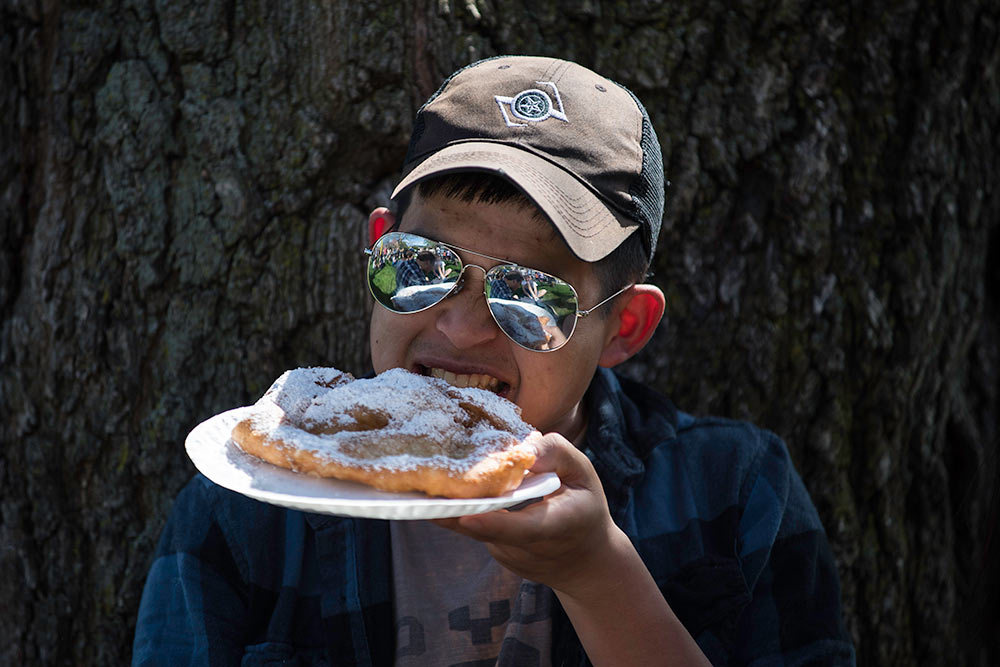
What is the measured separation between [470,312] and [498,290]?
80 millimetres

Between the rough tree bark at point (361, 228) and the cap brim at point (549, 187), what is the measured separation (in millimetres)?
652

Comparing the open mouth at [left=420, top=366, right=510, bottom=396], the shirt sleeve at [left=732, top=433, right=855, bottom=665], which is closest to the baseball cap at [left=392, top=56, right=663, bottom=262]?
the open mouth at [left=420, top=366, right=510, bottom=396]

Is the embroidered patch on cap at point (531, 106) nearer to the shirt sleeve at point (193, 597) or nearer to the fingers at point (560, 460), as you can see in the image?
the fingers at point (560, 460)

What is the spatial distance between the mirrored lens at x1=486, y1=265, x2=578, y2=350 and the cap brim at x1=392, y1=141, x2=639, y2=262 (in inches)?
3.8

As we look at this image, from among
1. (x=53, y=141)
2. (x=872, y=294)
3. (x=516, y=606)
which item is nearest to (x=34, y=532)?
(x=53, y=141)

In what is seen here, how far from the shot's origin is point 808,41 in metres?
2.55

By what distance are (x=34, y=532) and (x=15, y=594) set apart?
0.20 metres

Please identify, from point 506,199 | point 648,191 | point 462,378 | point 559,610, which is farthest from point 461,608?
point 648,191

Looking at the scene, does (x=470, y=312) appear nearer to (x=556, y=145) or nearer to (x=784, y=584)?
(x=556, y=145)

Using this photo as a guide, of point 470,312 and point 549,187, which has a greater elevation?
point 549,187

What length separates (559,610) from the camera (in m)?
1.88

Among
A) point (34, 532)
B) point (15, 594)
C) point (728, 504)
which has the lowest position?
Result: point (15, 594)

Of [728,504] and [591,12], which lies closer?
[728,504]

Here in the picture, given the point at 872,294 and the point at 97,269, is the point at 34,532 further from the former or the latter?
the point at 872,294
